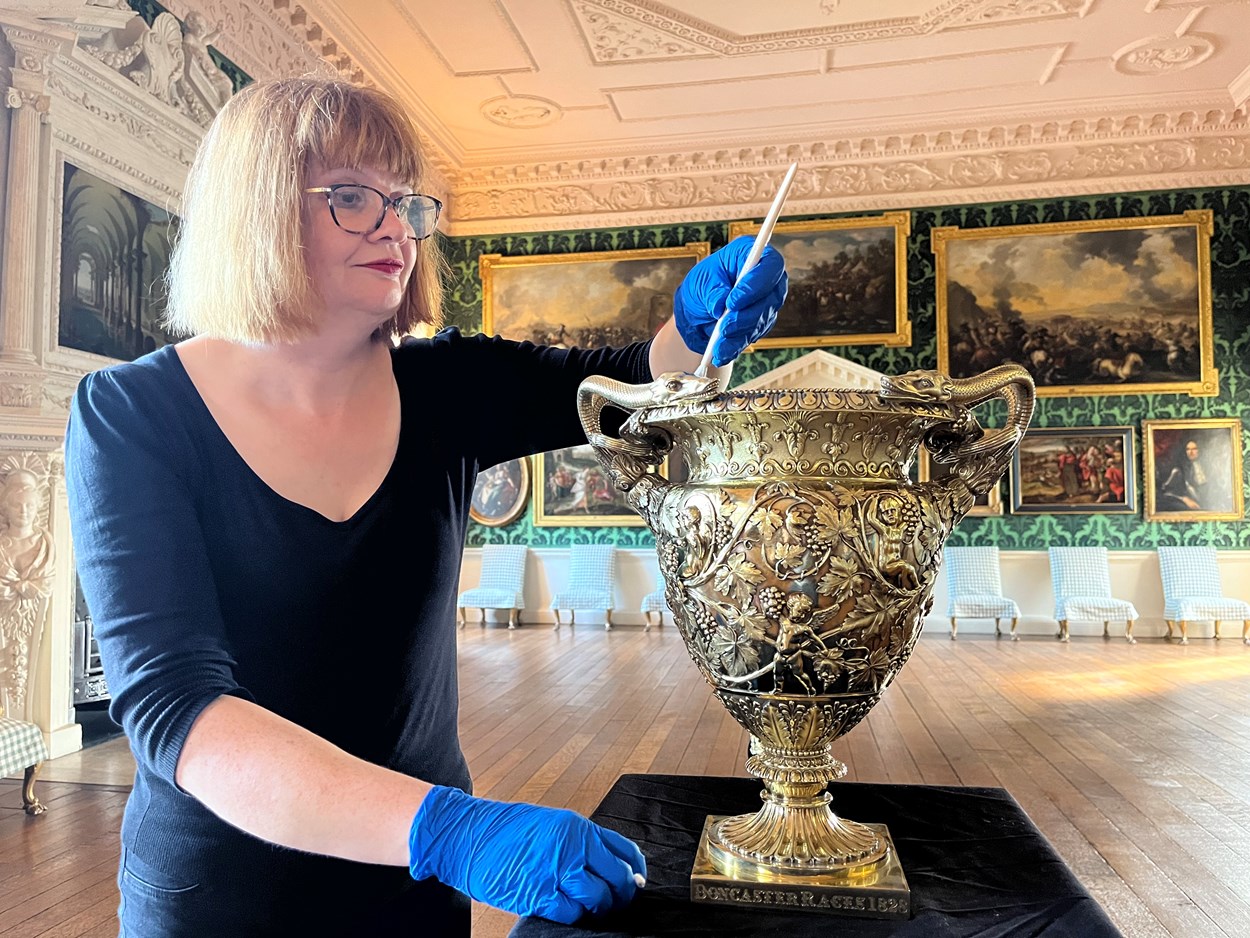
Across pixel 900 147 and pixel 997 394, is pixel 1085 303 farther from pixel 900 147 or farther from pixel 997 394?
pixel 997 394

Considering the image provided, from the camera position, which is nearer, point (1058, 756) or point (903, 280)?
point (1058, 756)

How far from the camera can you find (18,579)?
174 inches

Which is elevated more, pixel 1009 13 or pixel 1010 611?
pixel 1009 13

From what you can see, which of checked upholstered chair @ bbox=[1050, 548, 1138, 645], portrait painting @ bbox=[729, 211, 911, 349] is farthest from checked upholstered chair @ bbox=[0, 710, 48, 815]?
checked upholstered chair @ bbox=[1050, 548, 1138, 645]

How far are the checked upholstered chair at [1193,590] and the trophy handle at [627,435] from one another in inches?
376

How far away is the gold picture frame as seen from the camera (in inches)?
413

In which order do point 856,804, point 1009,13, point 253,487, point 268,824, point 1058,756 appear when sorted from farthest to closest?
point 1009,13 → point 1058,756 → point 856,804 → point 253,487 → point 268,824

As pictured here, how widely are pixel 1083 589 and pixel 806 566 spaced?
9.50 metres

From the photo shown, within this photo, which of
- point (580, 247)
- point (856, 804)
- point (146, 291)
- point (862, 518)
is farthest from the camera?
point (580, 247)

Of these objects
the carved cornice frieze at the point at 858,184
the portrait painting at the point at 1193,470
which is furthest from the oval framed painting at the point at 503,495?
the portrait painting at the point at 1193,470

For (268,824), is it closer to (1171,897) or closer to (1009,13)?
(1171,897)

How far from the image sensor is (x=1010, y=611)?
892 centimetres

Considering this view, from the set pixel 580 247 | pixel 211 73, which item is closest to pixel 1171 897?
pixel 211 73

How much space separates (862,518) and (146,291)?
573 cm
